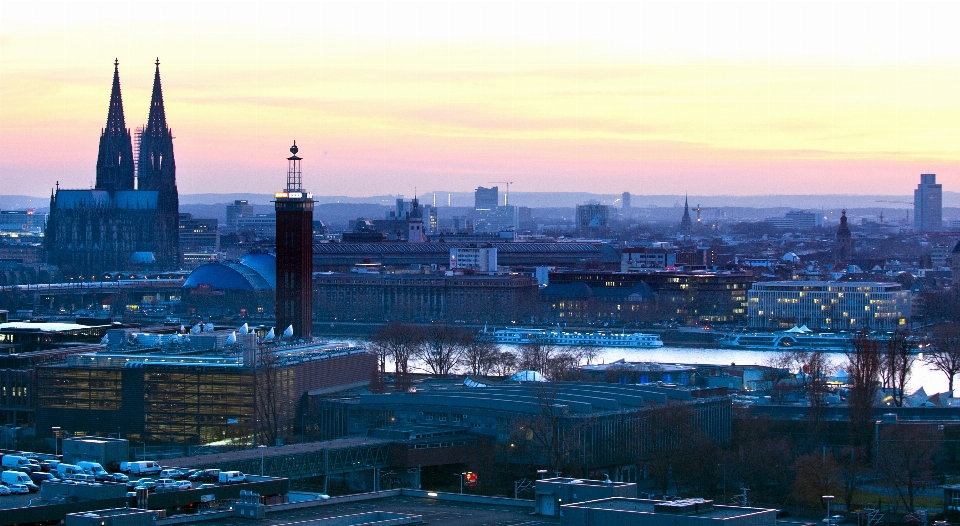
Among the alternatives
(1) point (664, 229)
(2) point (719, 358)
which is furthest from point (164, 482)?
(1) point (664, 229)

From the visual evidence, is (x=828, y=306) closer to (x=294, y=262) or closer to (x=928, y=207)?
(x=294, y=262)

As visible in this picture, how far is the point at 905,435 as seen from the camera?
26.7 metres

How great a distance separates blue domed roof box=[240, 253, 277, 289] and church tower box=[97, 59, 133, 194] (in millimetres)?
14519

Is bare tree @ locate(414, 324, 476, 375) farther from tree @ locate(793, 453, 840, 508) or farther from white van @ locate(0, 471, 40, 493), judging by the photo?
white van @ locate(0, 471, 40, 493)

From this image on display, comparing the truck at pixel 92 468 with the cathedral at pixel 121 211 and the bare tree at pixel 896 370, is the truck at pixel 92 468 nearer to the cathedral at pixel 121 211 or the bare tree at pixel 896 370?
the bare tree at pixel 896 370

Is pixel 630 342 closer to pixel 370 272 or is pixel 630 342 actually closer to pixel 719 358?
pixel 719 358

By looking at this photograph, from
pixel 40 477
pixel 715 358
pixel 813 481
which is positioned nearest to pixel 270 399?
pixel 40 477

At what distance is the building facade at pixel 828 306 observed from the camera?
209ft

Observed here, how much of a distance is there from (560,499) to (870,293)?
4842 cm

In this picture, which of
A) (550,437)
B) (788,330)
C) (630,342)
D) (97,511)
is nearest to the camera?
(97,511)

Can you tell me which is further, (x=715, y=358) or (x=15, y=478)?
(x=715, y=358)

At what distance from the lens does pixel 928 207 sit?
175m

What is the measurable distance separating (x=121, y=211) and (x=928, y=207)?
10587 centimetres

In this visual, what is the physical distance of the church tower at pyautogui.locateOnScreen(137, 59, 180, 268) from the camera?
8494cm
